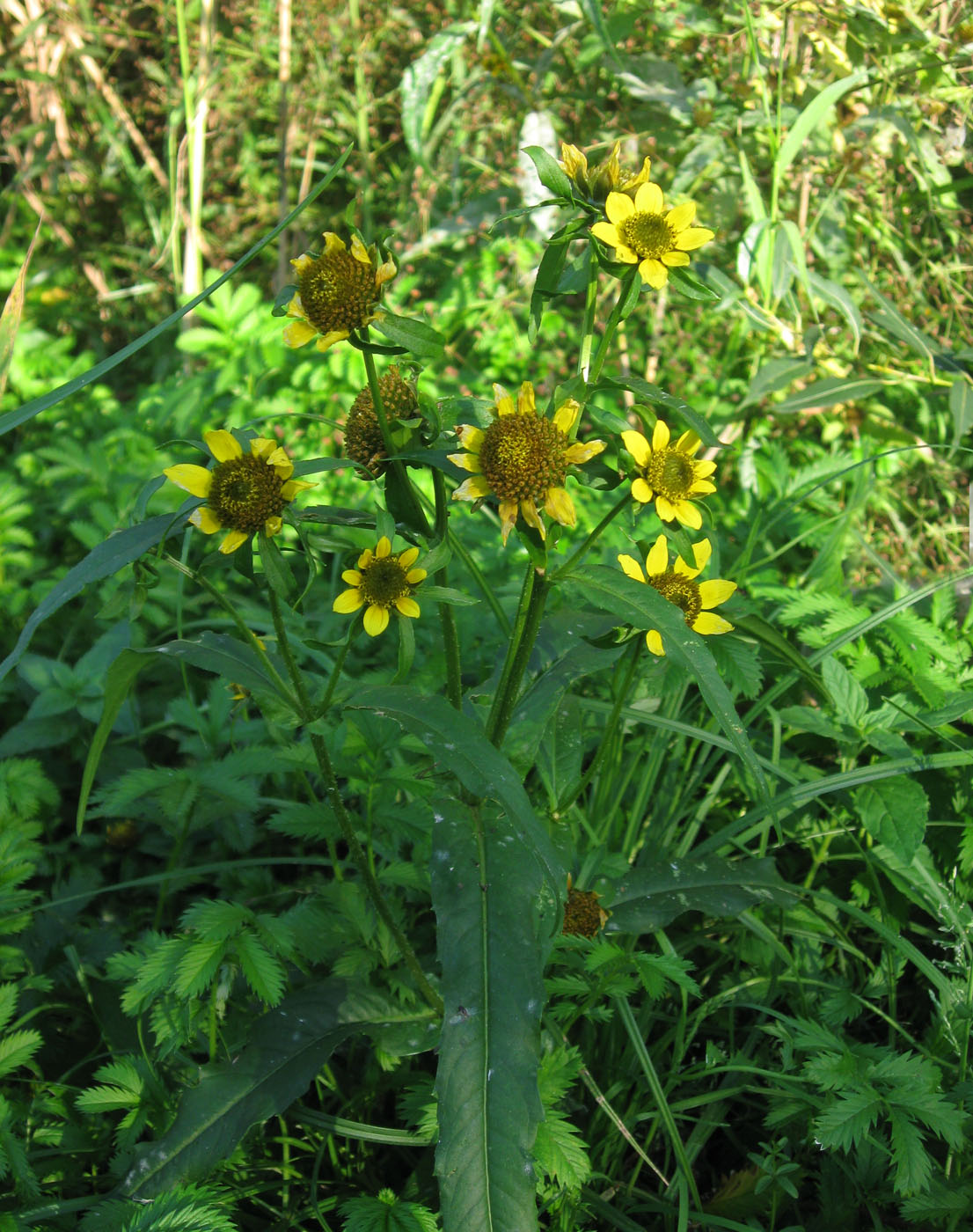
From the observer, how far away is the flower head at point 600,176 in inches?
36.6

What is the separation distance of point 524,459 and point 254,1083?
727mm

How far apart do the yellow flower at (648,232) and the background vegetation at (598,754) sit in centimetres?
7

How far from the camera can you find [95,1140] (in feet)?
3.73

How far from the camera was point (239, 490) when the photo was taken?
34.7 inches

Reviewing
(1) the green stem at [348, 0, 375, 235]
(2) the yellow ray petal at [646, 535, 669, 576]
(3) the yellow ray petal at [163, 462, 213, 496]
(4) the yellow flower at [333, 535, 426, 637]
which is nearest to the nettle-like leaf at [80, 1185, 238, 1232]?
(4) the yellow flower at [333, 535, 426, 637]

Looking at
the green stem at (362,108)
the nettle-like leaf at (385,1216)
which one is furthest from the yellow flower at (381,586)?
the green stem at (362,108)

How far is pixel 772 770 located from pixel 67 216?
3.35 meters

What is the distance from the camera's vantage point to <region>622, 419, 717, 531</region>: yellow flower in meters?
0.92

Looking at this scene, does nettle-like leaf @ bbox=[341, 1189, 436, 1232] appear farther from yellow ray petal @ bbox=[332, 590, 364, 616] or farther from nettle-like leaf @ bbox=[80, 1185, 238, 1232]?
yellow ray petal @ bbox=[332, 590, 364, 616]

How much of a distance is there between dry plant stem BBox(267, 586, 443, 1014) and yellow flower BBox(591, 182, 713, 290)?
0.47 meters

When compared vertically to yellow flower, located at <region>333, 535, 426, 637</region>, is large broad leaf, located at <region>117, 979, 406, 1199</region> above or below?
below

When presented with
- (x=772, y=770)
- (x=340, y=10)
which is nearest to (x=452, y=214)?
(x=340, y=10)

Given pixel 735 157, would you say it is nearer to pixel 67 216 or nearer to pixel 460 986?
pixel 460 986

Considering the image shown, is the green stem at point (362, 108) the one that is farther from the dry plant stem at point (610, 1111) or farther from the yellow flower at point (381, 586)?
the dry plant stem at point (610, 1111)
